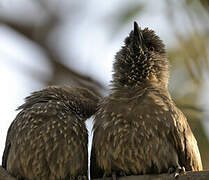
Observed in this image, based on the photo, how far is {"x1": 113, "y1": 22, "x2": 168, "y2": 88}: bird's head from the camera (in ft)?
16.8

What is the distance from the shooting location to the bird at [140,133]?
456 cm

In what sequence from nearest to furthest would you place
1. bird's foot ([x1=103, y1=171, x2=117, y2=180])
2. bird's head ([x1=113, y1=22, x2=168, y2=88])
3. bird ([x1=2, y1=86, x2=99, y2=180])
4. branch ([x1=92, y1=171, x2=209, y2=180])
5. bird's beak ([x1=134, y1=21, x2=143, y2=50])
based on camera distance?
1. branch ([x1=92, y1=171, x2=209, y2=180])
2. bird's foot ([x1=103, y1=171, x2=117, y2=180])
3. bird ([x1=2, y1=86, x2=99, y2=180])
4. bird's head ([x1=113, y1=22, x2=168, y2=88])
5. bird's beak ([x1=134, y1=21, x2=143, y2=50])

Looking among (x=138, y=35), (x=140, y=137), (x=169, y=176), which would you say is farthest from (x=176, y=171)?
(x=138, y=35)

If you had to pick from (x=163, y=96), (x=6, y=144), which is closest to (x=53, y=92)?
(x=6, y=144)

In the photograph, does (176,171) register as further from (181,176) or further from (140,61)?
(140,61)

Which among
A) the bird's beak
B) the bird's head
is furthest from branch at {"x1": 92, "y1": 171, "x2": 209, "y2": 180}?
the bird's beak

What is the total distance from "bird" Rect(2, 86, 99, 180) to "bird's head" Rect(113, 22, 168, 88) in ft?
2.10

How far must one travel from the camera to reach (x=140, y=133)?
15.1 ft

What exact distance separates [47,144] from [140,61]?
1.25m

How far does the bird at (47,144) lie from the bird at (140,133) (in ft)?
0.62

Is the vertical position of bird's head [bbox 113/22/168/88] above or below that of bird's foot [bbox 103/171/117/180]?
above

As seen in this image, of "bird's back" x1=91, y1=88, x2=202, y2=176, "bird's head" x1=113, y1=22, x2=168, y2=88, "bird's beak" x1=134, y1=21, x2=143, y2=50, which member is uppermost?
"bird's beak" x1=134, y1=21, x2=143, y2=50

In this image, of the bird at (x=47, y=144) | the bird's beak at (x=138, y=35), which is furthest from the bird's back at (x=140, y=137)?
the bird's beak at (x=138, y=35)

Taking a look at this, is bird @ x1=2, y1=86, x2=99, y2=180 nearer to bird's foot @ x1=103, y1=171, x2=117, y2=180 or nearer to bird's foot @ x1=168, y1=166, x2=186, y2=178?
bird's foot @ x1=103, y1=171, x2=117, y2=180
